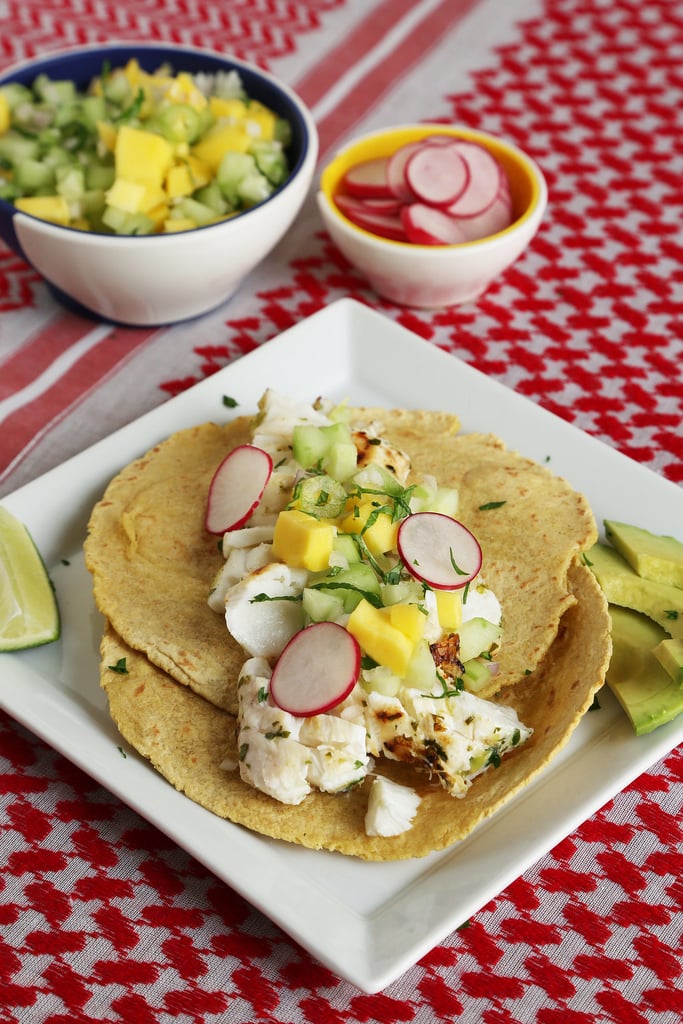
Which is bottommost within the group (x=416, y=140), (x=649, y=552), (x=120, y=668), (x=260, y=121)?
(x=120, y=668)

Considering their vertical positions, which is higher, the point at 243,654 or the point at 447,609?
the point at 447,609

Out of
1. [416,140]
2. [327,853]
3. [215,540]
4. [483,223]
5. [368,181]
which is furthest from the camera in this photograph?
[416,140]

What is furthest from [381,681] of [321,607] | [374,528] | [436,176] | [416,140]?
[416,140]

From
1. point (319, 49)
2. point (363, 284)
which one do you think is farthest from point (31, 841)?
point (319, 49)

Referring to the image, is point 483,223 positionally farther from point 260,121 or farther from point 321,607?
point 321,607

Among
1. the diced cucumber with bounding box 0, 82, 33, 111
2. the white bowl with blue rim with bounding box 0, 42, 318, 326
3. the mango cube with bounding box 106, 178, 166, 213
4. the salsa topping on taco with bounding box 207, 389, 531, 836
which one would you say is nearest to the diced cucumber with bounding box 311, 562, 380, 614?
the salsa topping on taco with bounding box 207, 389, 531, 836

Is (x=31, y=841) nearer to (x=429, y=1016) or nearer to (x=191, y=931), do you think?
(x=191, y=931)

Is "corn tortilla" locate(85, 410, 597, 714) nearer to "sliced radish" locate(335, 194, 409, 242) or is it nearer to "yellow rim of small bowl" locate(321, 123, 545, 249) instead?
"sliced radish" locate(335, 194, 409, 242)
